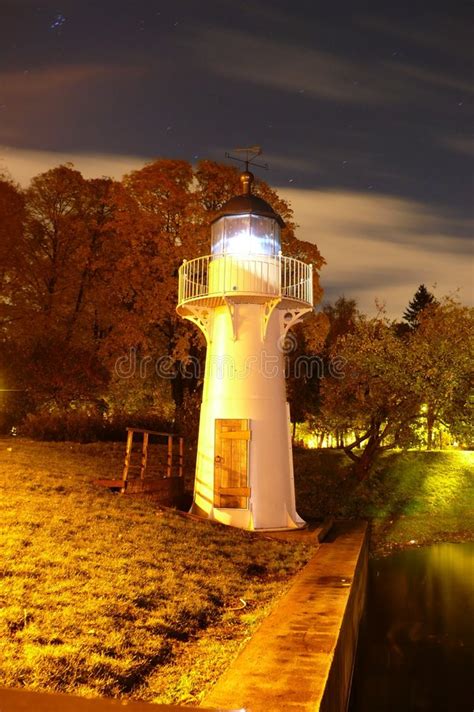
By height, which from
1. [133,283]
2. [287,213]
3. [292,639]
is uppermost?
[287,213]

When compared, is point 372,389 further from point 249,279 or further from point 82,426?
point 249,279

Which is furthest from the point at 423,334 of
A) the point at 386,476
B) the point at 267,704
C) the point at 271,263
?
the point at 267,704

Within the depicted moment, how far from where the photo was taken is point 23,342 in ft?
101

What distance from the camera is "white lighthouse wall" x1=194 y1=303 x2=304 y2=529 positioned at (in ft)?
55.0

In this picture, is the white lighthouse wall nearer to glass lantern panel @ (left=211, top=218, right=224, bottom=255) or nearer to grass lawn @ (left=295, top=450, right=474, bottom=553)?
glass lantern panel @ (left=211, top=218, right=224, bottom=255)

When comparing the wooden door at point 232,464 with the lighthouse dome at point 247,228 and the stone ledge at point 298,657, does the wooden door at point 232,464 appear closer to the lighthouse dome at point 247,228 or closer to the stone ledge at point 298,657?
the lighthouse dome at point 247,228

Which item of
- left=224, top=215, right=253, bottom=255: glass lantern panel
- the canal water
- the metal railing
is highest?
left=224, top=215, right=253, bottom=255: glass lantern panel

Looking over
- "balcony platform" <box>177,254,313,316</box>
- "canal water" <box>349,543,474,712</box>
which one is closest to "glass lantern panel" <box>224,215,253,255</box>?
"balcony platform" <box>177,254,313,316</box>

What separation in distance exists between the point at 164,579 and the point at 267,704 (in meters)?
4.63

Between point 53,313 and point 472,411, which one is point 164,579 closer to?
point 472,411

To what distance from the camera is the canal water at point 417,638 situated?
10.7 meters

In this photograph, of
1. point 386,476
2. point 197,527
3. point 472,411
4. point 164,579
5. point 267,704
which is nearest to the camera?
point 267,704

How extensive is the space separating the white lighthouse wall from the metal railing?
69 centimetres

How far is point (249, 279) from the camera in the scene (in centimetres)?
1648
